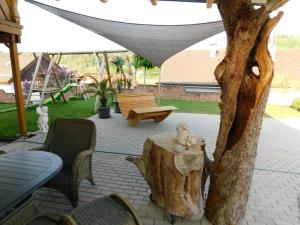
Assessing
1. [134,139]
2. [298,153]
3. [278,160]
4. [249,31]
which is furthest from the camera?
[134,139]

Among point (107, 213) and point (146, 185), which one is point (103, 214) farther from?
point (146, 185)

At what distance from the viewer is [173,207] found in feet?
8.20

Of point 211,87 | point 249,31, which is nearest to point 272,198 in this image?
point 249,31

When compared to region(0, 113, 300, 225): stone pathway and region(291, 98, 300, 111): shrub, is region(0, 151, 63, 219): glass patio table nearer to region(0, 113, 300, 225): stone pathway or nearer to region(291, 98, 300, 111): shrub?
region(0, 113, 300, 225): stone pathway

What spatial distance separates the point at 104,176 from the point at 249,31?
2814 millimetres

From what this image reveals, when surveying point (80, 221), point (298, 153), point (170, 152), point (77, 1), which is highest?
point (77, 1)

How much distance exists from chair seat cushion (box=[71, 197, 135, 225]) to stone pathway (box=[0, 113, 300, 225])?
525 millimetres

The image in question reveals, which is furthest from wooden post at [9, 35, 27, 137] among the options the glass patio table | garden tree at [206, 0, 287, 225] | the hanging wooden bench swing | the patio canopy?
garden tree at [206, 0, 287, 225]

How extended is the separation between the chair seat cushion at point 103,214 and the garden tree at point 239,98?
104 cm

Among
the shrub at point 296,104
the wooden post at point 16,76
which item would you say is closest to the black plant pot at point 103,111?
the wooden post at point 16,76

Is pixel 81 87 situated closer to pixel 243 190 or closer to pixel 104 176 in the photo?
pixel 104 176

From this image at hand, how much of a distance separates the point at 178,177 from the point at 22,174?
4.74ft

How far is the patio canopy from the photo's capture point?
5296 millimetres

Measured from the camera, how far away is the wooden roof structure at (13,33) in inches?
182
